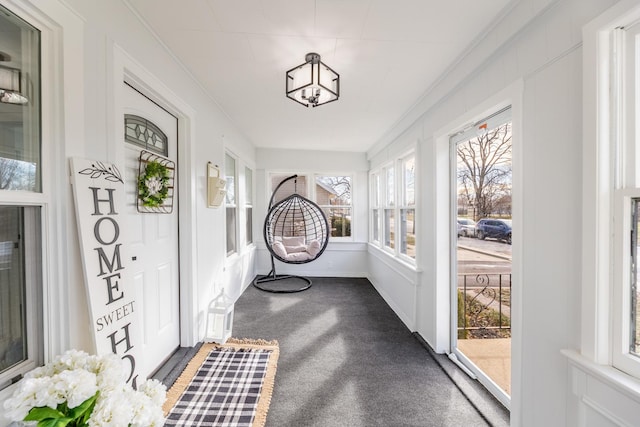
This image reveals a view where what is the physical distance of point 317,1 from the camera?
146 cm

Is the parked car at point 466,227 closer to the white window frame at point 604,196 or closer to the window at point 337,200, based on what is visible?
the white window frame at point 604,196

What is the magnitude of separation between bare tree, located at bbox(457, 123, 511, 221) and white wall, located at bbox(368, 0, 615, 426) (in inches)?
→ 10.4

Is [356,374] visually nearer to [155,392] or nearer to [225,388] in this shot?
[225,388]

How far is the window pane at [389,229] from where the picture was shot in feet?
13.4

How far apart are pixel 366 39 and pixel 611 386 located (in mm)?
2068

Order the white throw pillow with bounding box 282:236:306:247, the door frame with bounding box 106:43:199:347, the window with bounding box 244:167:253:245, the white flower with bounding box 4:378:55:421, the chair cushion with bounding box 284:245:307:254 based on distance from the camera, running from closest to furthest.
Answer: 1. the white flower with bounding box 4:378:55:421
2. the door frame with bounding box 106:43:199:347
3. the window with bounding box 244:167:253:245
4. the chair cushion with bounding box 284:245:307:254
5. the white throw pillow with bounding box 282:236:306:247

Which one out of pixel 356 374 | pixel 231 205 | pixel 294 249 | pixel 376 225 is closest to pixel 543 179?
pixel 356 374

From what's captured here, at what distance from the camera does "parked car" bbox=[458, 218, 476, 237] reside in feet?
7.24

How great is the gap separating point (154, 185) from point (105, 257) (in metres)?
0.80

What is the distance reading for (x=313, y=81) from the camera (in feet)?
5.98

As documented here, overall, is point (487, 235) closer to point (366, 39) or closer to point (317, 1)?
point (366, 39)

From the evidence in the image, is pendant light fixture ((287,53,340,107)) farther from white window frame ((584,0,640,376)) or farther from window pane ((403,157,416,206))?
window pane ((403,157,416,206))

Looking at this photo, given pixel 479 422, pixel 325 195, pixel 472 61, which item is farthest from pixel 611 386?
pixel 325 195

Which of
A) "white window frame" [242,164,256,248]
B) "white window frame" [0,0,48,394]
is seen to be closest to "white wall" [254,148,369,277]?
"white window frame" [242,164,256,248]
